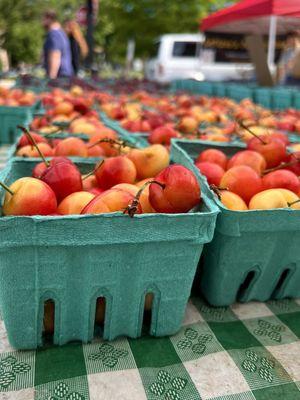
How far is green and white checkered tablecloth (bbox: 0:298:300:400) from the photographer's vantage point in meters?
1.10

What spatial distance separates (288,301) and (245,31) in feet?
30.6

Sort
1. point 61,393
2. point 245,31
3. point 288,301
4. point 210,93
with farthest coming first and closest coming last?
point 245,31, point 210,93, point 288,301, point 61,393

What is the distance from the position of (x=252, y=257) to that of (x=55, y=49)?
583cm

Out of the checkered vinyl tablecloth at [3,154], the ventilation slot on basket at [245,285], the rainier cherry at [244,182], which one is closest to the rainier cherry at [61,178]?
the rainier cherry at [244,182]

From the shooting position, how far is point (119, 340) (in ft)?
4.24

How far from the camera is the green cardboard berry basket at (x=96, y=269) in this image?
106 centimetres

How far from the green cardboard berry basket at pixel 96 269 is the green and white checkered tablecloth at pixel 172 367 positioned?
54mm

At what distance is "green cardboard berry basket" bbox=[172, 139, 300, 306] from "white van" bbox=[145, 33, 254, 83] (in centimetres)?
1109

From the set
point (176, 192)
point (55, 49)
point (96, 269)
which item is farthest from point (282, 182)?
point (55, 49)

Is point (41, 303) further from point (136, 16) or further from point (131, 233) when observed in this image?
point (136, 16)

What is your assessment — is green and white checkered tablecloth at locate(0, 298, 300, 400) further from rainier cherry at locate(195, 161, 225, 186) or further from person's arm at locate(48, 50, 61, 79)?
person's arm at locate(48, 50, 61, 79)

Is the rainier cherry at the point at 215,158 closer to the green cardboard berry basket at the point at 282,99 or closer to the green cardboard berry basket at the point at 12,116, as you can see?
the green cardboard berry basket at the point at 12,116

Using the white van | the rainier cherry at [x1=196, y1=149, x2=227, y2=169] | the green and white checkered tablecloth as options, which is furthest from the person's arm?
the white van

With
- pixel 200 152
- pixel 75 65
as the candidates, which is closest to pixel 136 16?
pixel 75 65
